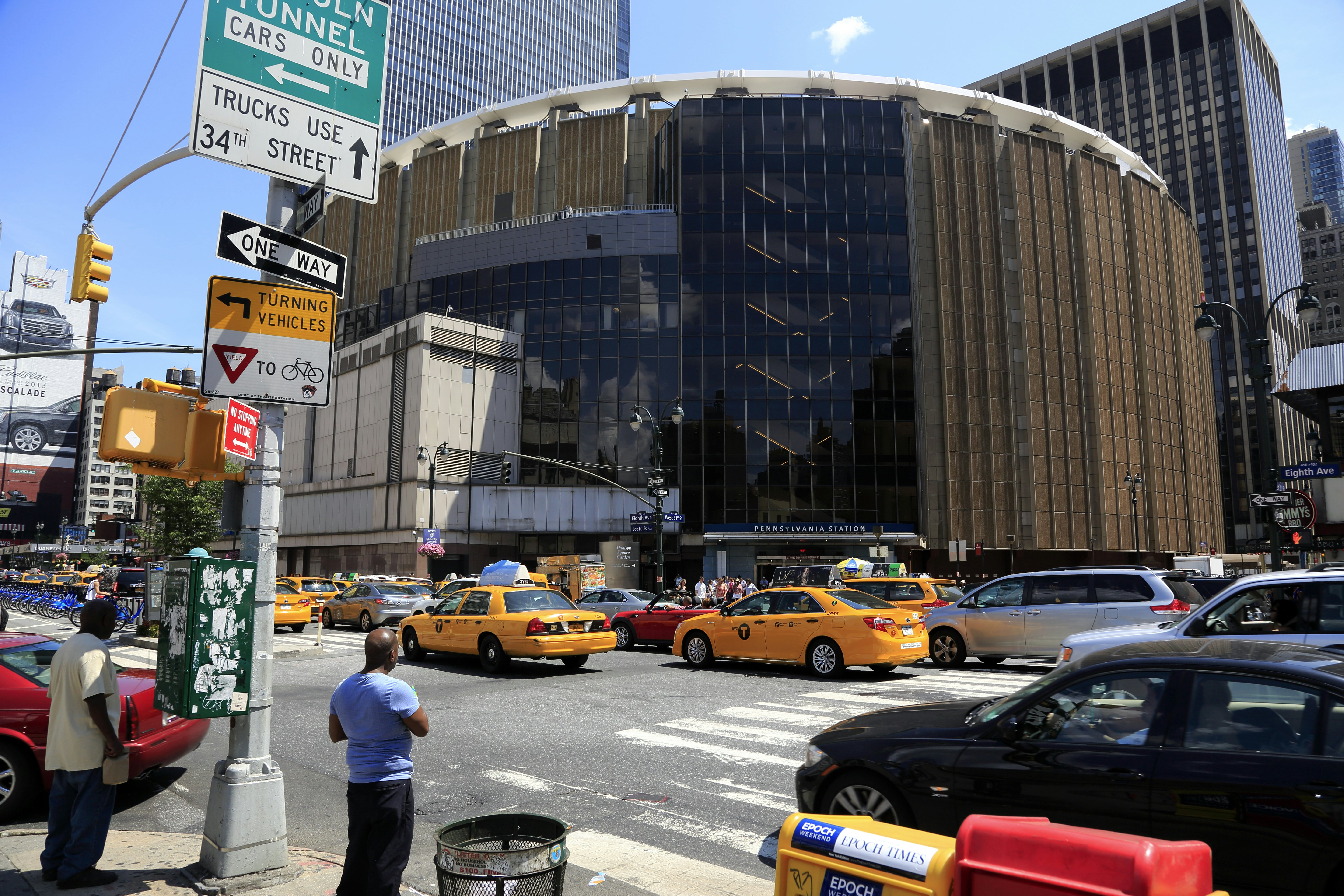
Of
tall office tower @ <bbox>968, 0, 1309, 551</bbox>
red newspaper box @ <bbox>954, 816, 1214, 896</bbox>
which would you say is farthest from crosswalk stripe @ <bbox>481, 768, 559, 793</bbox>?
tall office tower @ <bbox>968, 0, 1309, 551</bbox>

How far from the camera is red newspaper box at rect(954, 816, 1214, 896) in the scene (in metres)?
2.39

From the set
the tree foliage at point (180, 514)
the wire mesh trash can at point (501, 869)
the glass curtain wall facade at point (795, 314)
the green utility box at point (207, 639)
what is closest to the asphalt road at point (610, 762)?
the green utility box at point (207, 639)

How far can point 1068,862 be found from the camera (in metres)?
2.52

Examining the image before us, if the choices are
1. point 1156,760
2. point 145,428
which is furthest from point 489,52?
point 1156,760

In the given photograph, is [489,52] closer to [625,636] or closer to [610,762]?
[625,636]

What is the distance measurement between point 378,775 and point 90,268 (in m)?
13.0

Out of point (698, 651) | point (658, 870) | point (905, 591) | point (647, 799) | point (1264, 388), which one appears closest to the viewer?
point (658, 870)

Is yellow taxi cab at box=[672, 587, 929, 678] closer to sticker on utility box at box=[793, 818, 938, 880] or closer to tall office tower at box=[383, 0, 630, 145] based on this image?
sticker on utility box at box=[793, 818, 938, 880]

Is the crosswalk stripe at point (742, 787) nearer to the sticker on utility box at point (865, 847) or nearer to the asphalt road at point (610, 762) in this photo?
the asphalt road at point (610, 762)

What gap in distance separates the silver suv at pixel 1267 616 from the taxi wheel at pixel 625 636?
12.2 metres

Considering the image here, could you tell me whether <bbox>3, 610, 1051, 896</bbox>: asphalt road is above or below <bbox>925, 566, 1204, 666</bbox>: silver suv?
below

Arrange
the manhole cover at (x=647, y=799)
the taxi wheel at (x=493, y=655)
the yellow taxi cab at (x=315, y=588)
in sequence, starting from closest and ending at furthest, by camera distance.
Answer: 1. the manhole cover at (x=647, y=799)
2. the taxi wheel at (x=493, y=655)
3. the yellow taxi cab at (x=315, y=588)

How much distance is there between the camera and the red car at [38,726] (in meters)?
6.92

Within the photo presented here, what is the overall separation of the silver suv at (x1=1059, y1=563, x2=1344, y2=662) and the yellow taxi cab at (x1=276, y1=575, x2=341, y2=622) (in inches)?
787
